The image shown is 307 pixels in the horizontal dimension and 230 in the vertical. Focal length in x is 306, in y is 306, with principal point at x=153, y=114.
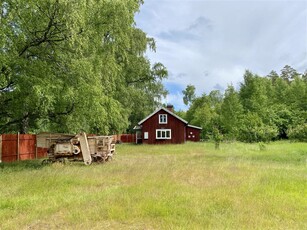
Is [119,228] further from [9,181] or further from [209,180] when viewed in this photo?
[9,181]

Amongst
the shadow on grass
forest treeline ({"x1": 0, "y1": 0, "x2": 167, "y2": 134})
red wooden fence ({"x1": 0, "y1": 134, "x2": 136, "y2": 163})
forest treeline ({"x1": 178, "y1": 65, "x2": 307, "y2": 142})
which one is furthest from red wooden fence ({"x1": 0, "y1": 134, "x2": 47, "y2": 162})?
forest treeline ({"x1": 178, "y1": 65, "x2": 307, "y2": 142})

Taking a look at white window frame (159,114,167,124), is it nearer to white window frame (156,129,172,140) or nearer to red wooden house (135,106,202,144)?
red wooden house (135,106,202,144)

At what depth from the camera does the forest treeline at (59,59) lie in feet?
39.6

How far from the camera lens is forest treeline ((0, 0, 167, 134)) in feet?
39.6

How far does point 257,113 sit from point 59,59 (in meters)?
38.5

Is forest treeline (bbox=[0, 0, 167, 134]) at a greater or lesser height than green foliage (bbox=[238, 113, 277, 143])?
greater

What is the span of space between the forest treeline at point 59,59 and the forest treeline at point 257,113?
2551 cm

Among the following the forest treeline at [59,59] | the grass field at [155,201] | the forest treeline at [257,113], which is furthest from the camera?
the forest treeline at [257,113]

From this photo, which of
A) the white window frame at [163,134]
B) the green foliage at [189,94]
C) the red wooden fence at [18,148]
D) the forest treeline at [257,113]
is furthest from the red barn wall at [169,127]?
the green foliage at [189,94]

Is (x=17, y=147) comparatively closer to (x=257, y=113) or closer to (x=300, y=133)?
(x=300, y=133)

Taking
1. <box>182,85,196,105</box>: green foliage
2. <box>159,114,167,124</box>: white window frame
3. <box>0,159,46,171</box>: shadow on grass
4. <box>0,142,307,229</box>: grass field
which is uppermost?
<box>182,85,196,105</box>: green foliage

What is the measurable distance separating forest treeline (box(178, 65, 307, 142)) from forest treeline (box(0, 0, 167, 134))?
83.7 ft

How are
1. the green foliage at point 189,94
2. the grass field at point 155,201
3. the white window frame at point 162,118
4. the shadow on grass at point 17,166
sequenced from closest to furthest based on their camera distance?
the grass field at point 155,201 → the shadow on grass at point 17,166 → the white window frame at point 162,118 → the green foliage at point 189,94

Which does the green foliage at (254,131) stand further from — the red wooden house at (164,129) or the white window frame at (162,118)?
the white window frame at (162,118)
